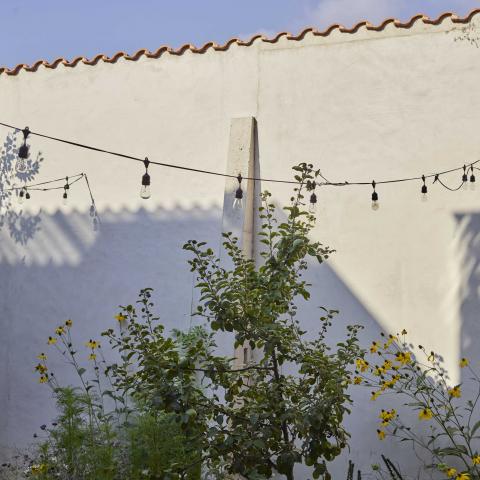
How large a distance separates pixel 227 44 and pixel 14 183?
257 cm

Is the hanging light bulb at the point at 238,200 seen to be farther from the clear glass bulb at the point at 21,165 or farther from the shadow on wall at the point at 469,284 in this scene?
the clear glass bulb at the point at 21,165

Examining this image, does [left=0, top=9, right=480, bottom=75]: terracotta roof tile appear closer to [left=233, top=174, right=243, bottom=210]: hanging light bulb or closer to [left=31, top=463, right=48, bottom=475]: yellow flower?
[left=233, top=174, right=243, bottom=210]: hanging light bulb

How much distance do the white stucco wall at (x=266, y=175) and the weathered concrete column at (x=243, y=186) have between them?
116 millimetres

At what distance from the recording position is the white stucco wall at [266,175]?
6246 millimetres

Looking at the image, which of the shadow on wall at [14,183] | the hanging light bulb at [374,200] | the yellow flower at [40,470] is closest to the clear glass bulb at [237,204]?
the hanging light bulb at [374,200]

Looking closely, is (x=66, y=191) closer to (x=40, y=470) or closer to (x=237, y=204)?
(x=237, y=204)

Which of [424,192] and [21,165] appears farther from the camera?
[21,165]

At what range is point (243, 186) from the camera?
6.73m

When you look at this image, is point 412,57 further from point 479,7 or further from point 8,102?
point 8,102

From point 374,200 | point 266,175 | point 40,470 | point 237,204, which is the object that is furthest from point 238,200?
point 40,470

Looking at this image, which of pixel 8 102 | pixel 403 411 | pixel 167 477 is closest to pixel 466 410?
pixel 403 411

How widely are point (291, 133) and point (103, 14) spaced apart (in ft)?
7.16

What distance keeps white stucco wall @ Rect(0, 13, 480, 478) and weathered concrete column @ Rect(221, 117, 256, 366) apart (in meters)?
0.12

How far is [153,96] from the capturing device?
7301mm
